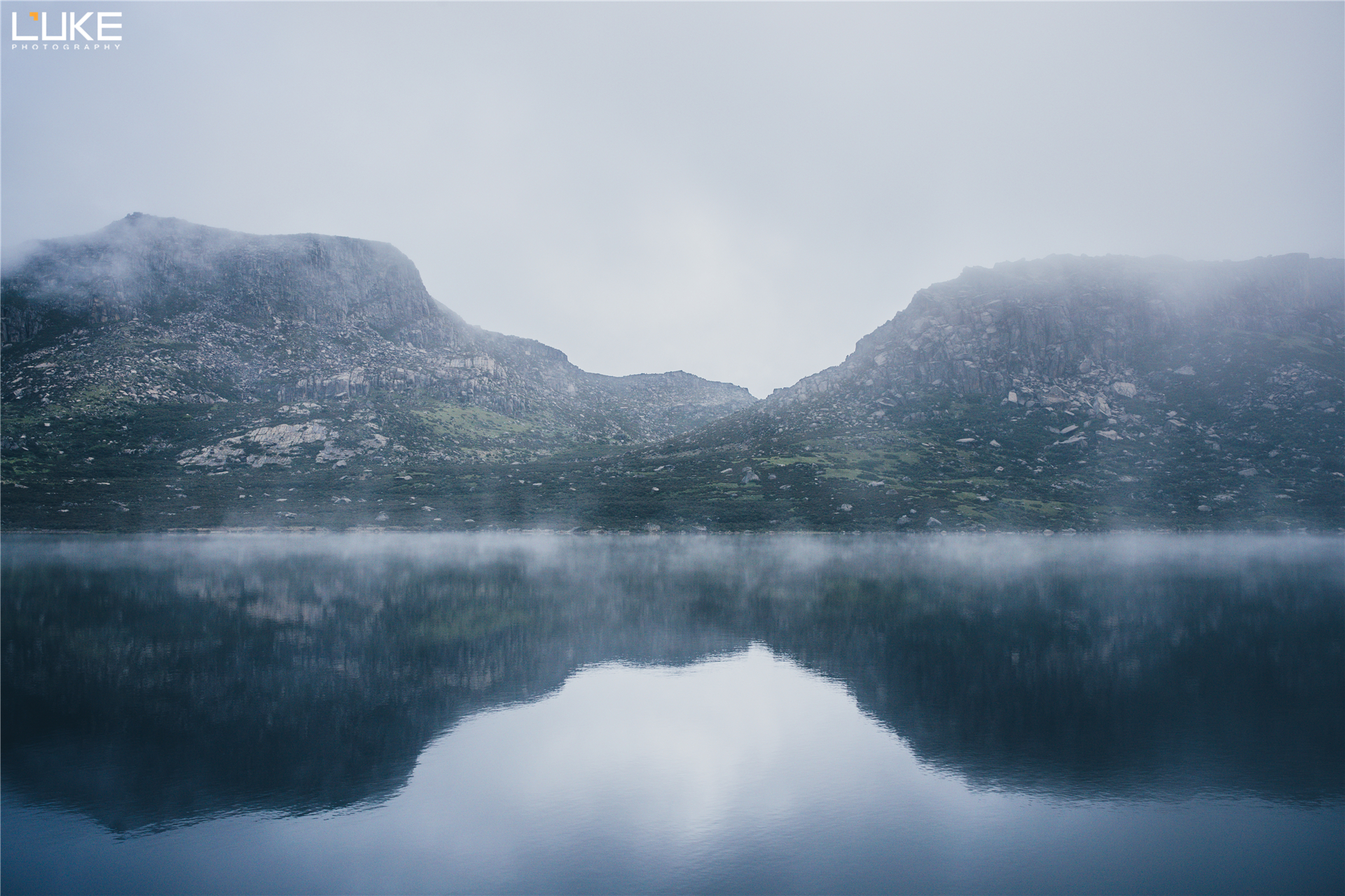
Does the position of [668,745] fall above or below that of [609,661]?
above

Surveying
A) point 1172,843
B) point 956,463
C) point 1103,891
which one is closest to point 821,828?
point 1103,891

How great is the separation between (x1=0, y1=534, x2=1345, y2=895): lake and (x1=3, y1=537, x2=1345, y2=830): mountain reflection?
0.24 m

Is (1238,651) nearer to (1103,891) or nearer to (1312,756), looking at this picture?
(1312,756)

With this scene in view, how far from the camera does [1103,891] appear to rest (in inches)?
693

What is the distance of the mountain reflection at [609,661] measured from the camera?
80.5ft

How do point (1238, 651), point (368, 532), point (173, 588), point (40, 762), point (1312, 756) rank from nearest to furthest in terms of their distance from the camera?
point (40, 762), point (1312, 756), point (1238, 651), point (173, 588), point (368, 532)

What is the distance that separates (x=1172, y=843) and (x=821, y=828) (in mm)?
10159

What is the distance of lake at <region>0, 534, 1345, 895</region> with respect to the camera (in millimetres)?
18719

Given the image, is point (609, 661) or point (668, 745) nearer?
point (668, 745)

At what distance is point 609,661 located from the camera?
139 feet

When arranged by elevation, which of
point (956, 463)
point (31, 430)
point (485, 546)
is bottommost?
point (485, 546)

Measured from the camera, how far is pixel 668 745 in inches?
1123

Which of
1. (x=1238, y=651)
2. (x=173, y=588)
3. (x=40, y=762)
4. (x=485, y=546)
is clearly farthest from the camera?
(x=485, y=546)

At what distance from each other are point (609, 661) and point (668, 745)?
14.3m
